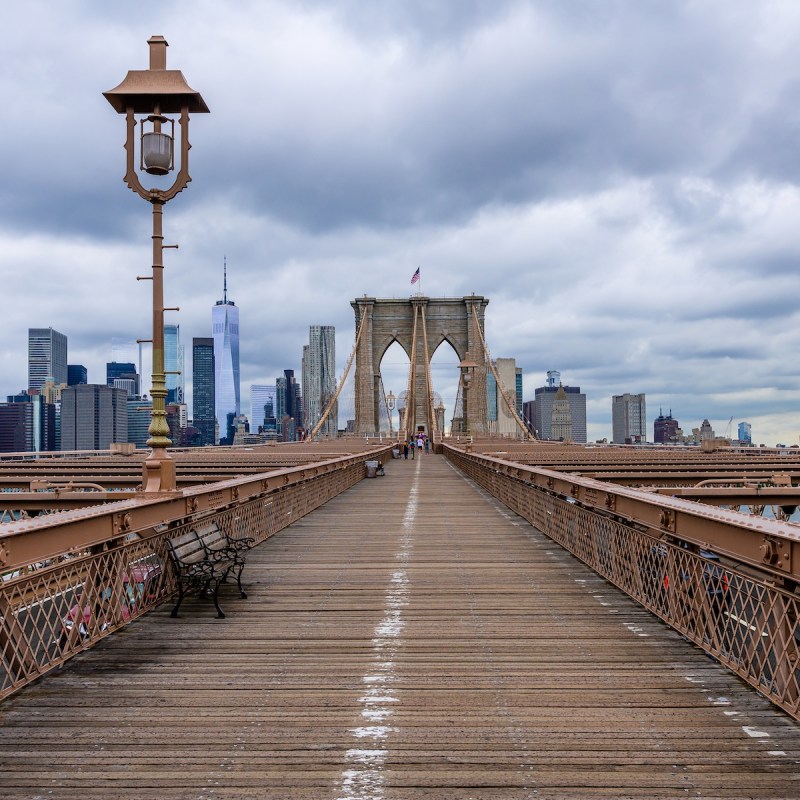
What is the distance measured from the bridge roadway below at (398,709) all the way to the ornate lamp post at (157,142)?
2271 mm

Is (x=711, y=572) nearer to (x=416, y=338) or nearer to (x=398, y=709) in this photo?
(x=398, y=709)

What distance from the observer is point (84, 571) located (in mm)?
5496

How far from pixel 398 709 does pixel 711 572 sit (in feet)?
7.86

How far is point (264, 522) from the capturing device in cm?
1127

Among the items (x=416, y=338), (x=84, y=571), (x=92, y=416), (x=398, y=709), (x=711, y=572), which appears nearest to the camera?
(x=398, y=709)

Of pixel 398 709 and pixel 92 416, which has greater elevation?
pixel 92 416

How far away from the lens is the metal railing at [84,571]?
15.0ft

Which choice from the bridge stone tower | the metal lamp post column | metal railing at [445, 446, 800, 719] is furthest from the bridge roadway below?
the bridge stone tower

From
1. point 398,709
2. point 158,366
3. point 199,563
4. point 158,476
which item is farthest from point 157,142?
point 398,709

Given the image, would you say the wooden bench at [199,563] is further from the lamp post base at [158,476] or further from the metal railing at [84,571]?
the lamp post base at [158,476]

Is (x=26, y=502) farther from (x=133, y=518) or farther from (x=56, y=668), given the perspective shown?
(x=56, y=668)

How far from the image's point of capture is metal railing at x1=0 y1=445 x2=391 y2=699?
4.57m

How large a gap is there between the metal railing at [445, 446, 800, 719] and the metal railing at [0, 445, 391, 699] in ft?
14.7

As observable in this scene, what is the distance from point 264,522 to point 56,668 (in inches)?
245
